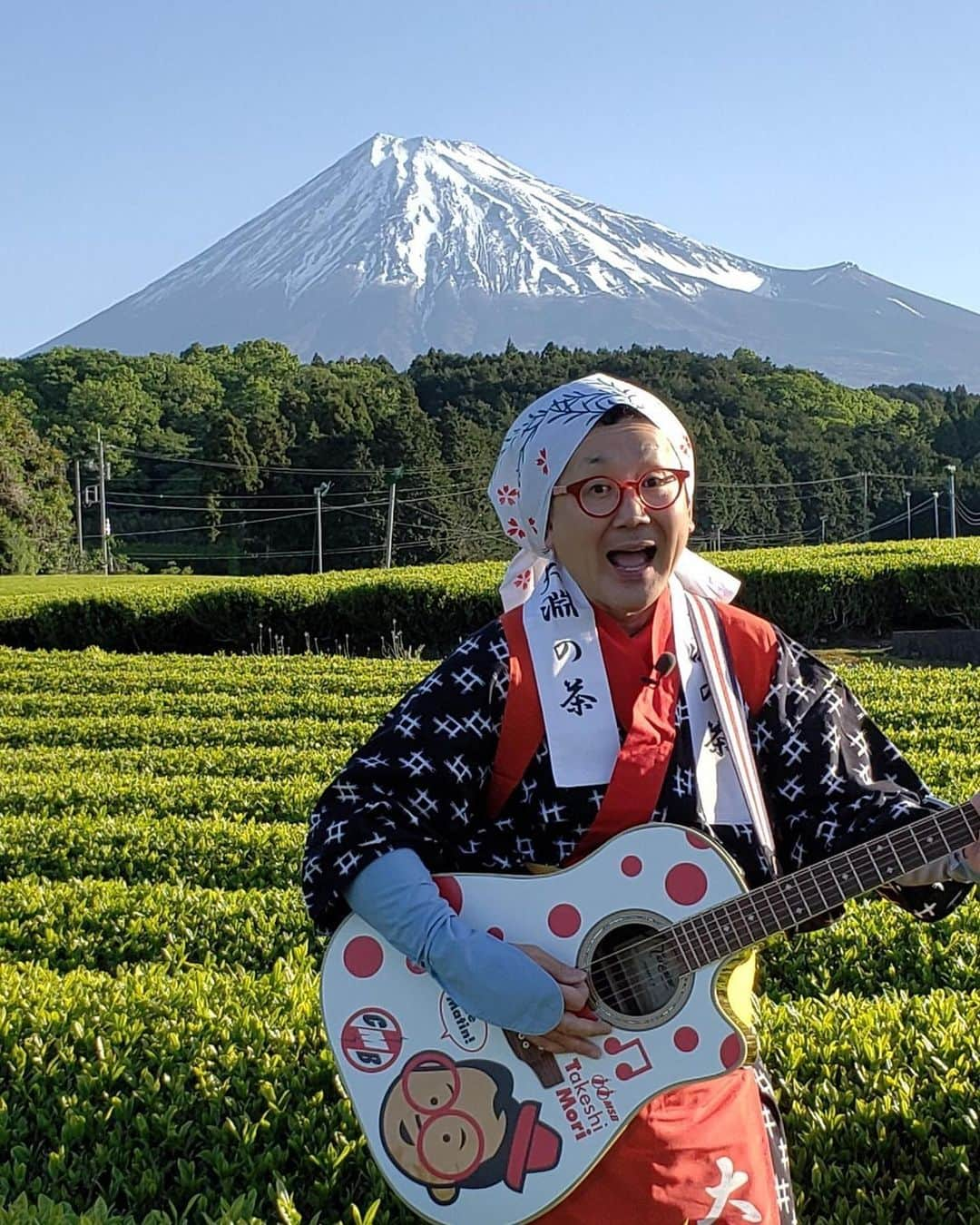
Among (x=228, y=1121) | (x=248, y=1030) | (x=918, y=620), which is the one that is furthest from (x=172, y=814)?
(x=918, y=620)

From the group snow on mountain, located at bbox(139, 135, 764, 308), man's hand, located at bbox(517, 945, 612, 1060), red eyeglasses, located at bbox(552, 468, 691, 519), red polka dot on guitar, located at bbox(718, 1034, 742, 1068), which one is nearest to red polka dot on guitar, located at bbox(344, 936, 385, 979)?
man's hand, located at bbox(517, 945, 612, 1060)

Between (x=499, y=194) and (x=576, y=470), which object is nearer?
(x=576, y=470)

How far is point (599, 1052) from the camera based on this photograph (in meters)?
1.99

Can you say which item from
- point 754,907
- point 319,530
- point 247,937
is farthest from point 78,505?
point 754,907

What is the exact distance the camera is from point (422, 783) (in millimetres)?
2109

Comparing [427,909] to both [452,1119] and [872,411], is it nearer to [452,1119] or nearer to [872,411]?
[452,1119]

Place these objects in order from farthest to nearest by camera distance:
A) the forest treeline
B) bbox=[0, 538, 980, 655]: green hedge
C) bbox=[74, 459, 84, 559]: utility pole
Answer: the forest treeline → bbox=[74, 459, 84, 559]: utility pole → bbox=[0, 538, 980, 655]: green hedge

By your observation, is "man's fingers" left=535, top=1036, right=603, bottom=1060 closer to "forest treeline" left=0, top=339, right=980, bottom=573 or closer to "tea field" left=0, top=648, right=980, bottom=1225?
"tea field" left=0, top=648, right=980, bottom=1225

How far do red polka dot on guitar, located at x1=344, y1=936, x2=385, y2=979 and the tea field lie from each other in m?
0.57

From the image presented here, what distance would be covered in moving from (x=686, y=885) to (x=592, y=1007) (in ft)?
0.80

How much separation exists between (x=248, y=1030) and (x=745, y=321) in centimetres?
18386

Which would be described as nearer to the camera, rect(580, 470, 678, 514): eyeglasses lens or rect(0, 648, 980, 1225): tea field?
rect(580, 470, 678, 514): eyeglasses lens

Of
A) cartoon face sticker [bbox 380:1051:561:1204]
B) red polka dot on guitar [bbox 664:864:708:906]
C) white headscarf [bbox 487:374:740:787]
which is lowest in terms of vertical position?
cartoon face sticker [bbox 380:1051:561:1204]

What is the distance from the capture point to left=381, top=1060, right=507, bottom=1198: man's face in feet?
6.43
